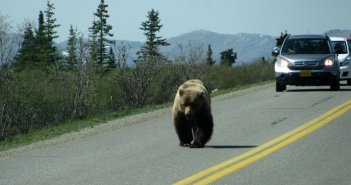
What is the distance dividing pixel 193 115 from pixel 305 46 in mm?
14574

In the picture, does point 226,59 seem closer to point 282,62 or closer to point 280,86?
point 280,86

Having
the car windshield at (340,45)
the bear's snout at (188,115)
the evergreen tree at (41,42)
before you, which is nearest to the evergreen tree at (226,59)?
the car windshield at (340,45)

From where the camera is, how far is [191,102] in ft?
33.4

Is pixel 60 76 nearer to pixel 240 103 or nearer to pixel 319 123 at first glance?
pixel 240 103

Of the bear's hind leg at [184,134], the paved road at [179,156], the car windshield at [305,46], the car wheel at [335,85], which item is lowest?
the paved road at [179,156]

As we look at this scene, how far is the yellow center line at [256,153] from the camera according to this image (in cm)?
812

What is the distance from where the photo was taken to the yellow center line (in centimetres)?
812

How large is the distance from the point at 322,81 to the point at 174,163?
1476cm

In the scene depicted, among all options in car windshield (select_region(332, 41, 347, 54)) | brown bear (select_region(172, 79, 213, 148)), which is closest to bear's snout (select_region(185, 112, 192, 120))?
brown bear (select_region(172, 79, 213, 148))

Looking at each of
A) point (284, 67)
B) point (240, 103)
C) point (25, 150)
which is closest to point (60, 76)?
point (240, 103)

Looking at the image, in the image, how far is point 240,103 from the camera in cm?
1938

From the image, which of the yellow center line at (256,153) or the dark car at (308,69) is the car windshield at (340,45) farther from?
the yellow center line at (256,153)

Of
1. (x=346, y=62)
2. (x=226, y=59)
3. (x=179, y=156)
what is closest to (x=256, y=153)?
(x=179, y=156)

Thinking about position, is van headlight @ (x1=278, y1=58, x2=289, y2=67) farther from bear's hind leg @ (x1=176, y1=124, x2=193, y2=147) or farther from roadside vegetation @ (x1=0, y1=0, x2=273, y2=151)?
bear's hind leg @ (x1=176, y1=124, x2=193, y2=147)
